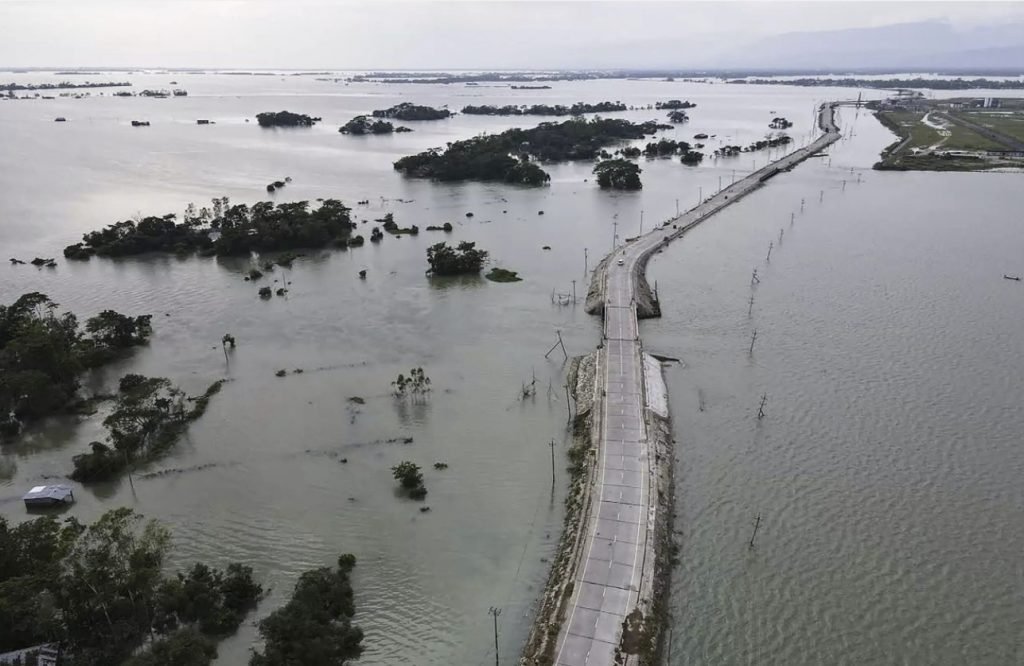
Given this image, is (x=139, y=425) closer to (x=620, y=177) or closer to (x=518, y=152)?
(x=620, y=177)

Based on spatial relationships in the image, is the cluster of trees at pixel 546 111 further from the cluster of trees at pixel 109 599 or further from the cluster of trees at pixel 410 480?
the cluster of trees at pixel 109 599

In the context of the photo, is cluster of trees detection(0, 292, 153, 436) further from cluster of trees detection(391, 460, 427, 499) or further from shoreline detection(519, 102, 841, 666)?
shoreline detection(519, 102, 841, 666)

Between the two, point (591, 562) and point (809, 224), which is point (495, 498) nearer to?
point (591, 562)

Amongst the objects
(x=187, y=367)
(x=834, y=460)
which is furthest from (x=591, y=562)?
(x=187, y=367)

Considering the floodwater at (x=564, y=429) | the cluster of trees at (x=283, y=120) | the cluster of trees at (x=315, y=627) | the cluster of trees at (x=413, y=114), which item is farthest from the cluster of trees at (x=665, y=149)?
the cluster of trees at (x=315, y=627)

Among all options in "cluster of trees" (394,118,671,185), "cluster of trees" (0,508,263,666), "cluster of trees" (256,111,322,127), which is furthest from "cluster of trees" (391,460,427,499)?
"cluster of trees" (256,111,322,127)

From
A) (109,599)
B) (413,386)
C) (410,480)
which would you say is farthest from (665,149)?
(109,599)
